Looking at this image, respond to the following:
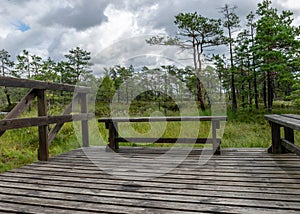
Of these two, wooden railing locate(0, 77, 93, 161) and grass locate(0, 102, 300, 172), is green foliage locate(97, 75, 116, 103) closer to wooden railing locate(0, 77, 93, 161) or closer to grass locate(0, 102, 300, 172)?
wooden railing locate(0, 77, 93, 161)

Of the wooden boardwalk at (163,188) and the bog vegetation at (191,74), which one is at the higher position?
the bog vegetation at (191,74)

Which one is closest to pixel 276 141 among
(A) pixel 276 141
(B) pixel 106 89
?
(A) pixel 276 141

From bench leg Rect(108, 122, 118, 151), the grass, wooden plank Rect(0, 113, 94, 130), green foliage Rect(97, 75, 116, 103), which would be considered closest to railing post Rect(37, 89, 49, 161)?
wooden plank Rect(0, 113, 94, 130)

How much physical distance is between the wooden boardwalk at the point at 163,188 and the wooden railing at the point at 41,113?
17.0 inches

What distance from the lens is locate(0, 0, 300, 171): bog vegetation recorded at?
4.66 m

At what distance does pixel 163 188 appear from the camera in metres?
1.99

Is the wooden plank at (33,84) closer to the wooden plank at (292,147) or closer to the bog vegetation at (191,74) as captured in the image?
the bog vegetation at (191,74)

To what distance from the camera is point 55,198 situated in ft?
5.98

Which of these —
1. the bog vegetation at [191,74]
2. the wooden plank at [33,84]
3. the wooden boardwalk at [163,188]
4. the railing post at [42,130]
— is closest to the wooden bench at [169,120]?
the wooden boardwalk at [163,188]

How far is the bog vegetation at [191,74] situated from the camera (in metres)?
4.66

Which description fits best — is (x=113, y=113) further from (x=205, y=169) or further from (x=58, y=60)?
(x=58, y=60)

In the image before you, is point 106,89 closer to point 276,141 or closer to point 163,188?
point 163,188

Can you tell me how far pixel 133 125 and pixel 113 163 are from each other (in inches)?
128

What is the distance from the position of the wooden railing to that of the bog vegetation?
67 cm
